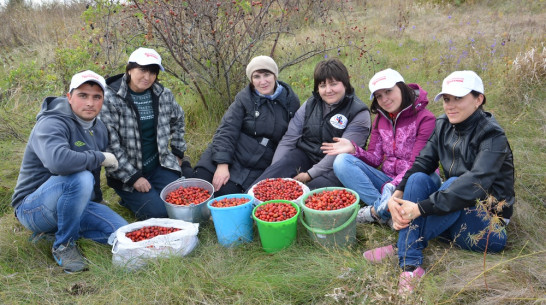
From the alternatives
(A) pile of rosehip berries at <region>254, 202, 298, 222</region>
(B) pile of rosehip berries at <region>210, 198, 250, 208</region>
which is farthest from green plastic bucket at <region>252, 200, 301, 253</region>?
(B) pile of rosehip berries at <region>210, 198, 250, 208</region>

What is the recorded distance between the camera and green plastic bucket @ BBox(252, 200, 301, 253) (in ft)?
8.86

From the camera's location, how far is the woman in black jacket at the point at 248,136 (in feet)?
12.3

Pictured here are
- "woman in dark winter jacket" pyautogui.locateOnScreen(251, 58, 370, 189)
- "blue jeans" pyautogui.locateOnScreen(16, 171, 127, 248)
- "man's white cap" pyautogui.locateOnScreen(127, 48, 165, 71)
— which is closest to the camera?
"blue jeans" pyautogui.locateOnScreen(16, 171, 127, 248)

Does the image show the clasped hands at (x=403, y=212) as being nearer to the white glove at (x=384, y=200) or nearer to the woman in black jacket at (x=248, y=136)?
the white glove at (x=384, y=200)

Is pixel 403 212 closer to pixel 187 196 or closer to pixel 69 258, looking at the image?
pixel 187 196

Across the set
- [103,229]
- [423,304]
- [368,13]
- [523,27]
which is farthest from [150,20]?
[368,13]

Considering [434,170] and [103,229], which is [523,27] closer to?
[434,170]

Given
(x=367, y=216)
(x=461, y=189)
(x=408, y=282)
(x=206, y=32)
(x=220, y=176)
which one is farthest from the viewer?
(x=206, y=32)

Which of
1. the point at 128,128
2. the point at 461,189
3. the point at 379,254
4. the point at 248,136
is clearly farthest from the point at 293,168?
the point at 461,189

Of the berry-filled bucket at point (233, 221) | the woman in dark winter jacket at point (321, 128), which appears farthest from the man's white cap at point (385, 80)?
the berry-filled bucket at point (233, 221)

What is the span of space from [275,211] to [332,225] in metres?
0.43

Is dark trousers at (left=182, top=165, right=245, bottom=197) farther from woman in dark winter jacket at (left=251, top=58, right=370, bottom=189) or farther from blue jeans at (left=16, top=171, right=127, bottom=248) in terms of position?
blue jeans at (left=16, top=171, right=127, bottom=248)

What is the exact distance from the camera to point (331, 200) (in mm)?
2803

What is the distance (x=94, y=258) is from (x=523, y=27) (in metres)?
8.19
